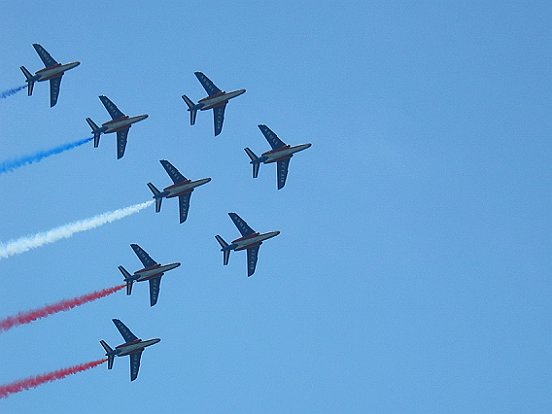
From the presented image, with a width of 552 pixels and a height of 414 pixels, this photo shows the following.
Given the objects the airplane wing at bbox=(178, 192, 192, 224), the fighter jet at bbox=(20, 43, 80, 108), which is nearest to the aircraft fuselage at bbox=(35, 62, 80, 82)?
the fighter jet at bbox=(20, 43, 80, 108)

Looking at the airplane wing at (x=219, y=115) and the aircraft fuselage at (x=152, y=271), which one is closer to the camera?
the aircraft fuselage at (x=152, y=271)

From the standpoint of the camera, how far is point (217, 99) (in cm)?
10662

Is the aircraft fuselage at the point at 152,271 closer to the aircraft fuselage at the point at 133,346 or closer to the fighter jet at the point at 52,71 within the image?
the aircraft fuselage at the point at 133,346

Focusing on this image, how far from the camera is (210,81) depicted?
108 metres

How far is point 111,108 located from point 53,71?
19.7ft

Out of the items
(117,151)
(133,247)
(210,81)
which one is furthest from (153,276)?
(210,81)

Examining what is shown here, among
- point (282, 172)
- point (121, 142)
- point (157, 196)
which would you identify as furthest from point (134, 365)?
point (282, 172)

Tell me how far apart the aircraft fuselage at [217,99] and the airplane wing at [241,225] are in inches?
388

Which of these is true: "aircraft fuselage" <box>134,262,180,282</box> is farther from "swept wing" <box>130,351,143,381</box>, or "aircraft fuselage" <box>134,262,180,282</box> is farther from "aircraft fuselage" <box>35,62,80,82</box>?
"aircraft fuselage" <box>35,62,80,82</box>

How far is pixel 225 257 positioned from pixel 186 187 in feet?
24.7

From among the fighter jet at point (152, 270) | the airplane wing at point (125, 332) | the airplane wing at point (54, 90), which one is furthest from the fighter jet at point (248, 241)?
the airplane wing at point (54, 90)

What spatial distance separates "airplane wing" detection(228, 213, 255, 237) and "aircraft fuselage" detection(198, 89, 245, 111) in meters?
9.86

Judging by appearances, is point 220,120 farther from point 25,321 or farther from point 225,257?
point 25,321

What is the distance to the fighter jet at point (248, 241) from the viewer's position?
103 metres
